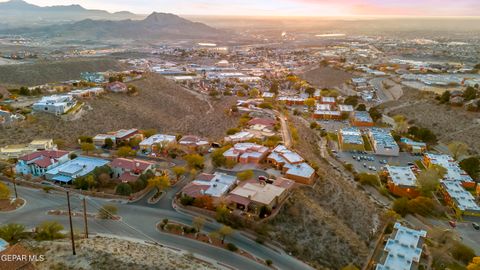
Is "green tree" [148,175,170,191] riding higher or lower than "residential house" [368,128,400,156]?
higher

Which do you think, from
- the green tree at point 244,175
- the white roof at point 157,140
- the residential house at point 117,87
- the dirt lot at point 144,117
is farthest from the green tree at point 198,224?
the residential house at point 117,87

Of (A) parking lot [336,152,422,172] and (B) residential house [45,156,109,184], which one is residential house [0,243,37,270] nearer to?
(B) residential house [45,156,109,184]

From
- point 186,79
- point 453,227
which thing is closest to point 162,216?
point 453,227

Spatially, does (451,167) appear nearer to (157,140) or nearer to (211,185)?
(211,185)

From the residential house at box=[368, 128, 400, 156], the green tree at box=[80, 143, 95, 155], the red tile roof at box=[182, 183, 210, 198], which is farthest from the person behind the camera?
the residential house at box=[368, 128, 400, 156]

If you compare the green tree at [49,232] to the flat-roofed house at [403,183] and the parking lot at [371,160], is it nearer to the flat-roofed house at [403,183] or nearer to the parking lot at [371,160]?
the flat-roofed house at [403,183]

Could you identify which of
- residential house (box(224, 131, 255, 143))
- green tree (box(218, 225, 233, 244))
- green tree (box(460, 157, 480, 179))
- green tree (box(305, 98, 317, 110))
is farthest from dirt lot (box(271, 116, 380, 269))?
green tree (box(305, 98, 317, 110))

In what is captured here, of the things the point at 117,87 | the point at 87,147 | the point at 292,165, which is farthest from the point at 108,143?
the point at 117,87

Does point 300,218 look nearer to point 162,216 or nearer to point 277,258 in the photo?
point 277,258
